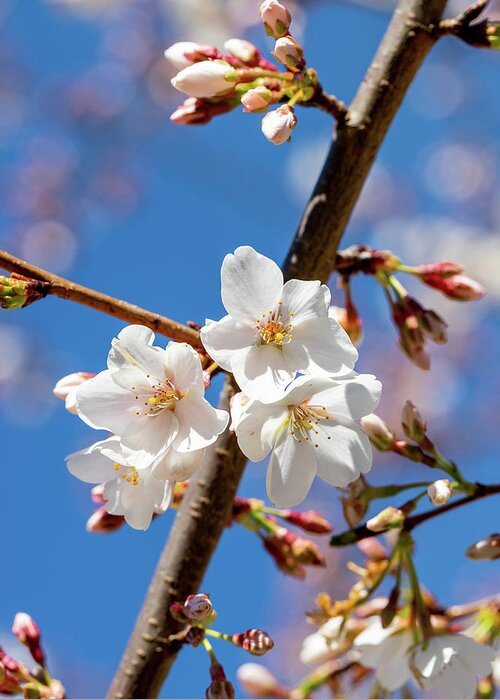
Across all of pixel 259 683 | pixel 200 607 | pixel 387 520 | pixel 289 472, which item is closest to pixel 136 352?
pixel 289 472

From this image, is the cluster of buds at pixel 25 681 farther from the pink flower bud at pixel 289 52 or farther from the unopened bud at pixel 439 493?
the pink flower bud at pixel 289 52

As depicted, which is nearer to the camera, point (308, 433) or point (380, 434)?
point (308, 433)

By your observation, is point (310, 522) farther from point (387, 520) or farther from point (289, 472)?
point (289, 472)

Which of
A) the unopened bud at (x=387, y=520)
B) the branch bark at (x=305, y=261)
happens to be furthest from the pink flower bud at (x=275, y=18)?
the unopened bud at (x=387, y=520)

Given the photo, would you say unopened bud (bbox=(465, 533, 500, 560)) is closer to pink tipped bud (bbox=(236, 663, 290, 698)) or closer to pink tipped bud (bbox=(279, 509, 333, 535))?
pink tipped bud (bbox=(279, 509, 333, 535))

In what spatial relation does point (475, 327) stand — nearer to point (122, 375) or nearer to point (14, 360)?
point (14, 360)

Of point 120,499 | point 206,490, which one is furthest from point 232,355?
Answer: point 206,490
